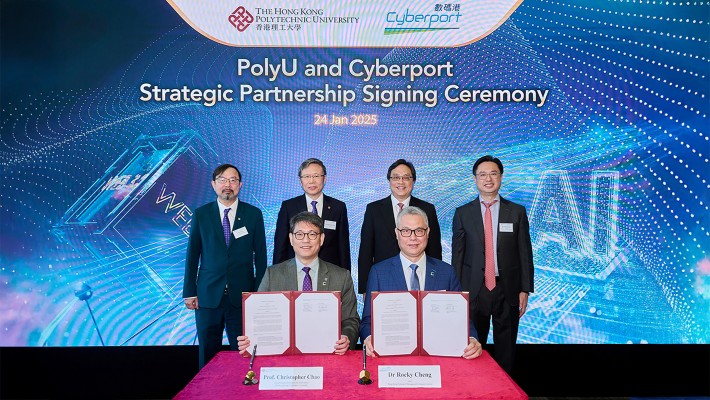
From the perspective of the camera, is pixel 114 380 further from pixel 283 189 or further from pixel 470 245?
pixel 470 245

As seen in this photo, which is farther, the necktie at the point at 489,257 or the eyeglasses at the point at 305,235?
the necktie at the point at 489,257

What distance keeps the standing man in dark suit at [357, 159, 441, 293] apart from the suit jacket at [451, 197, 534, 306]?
18 cm

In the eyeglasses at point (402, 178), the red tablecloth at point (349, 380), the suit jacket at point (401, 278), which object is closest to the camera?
the red tablecloth at point (349, 380)

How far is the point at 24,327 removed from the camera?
429cm

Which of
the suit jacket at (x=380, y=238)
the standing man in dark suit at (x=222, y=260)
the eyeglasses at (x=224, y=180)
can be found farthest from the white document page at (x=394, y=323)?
the eyeglasses at (x=224, y=180)

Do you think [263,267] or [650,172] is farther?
[650,172]

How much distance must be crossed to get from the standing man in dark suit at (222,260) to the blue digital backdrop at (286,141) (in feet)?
2.13

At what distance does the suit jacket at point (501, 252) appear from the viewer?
3664 millimetres

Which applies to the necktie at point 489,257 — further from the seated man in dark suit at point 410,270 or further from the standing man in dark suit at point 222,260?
the standing man in dark suit at point 222,260

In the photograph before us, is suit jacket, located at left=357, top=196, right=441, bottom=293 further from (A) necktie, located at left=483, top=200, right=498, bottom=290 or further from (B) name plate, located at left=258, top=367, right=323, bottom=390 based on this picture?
(B) name plate, located at left=258, top=367, right=323, bottom=390

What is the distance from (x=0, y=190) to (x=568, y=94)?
15.7 feet

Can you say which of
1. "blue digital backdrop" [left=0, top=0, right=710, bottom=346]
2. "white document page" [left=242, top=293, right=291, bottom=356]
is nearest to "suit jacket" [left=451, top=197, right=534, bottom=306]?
"blue digital backdrop" [left=0, top=0, right=710, bottom=346]

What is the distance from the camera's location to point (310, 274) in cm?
278

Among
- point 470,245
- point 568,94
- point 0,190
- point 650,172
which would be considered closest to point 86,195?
point 0,190
